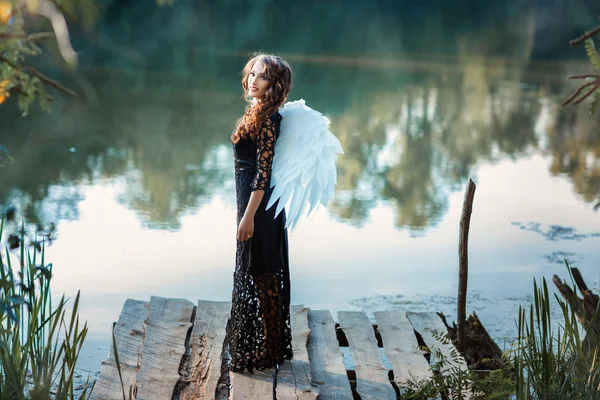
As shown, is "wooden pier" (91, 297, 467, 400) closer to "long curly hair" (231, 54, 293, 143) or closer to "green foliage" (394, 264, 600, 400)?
"green foliage" (394, 264, 600, 400)

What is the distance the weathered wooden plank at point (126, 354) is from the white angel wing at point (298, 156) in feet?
2.88

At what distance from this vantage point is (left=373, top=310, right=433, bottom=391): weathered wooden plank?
3764 millimetres

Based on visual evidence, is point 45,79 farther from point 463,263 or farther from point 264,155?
point 463,263

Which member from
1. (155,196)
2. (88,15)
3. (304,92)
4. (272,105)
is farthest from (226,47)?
(88,15)

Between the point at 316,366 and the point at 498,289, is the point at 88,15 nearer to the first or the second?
the point at 316,366

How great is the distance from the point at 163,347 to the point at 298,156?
106 cm

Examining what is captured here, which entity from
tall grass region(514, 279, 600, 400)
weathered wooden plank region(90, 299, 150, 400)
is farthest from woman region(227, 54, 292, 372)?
tall grass region(514, 279, 600, 400)

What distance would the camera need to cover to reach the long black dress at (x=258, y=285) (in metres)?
3.63

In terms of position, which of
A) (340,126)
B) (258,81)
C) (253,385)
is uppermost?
(340,126)

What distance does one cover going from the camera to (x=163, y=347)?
13.0 ft

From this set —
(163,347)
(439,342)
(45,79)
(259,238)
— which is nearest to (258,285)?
(259,238)

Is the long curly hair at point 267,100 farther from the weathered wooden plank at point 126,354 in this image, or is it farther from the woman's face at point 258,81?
the weathered wooden plank at point 126,354

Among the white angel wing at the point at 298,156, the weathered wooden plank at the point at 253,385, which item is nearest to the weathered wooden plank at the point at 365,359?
the weathered wooden plank at the point at 253,385

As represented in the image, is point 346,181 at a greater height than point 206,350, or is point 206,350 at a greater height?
point 346,181
